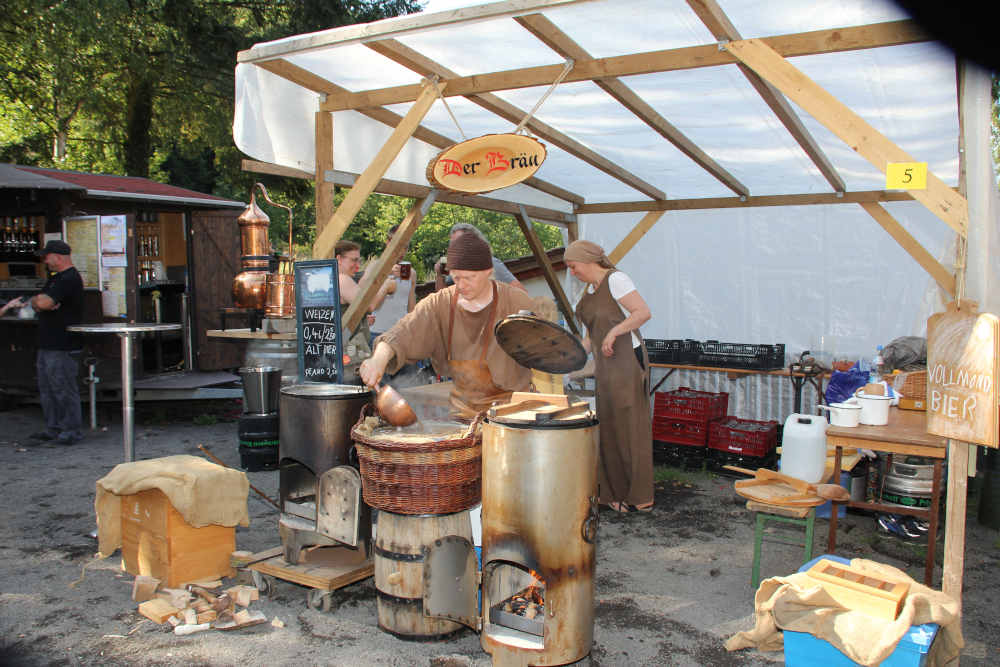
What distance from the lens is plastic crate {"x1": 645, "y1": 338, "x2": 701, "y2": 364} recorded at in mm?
7645

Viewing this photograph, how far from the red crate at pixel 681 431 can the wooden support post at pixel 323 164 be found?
3664 millimetres

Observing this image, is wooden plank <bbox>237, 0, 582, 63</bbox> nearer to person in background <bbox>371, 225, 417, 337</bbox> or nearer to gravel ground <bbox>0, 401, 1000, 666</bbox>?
person in background <bbox>371, 225, 417, 337</bbox>

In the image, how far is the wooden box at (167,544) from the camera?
→ 151 inches

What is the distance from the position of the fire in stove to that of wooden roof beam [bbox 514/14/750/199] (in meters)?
3.03

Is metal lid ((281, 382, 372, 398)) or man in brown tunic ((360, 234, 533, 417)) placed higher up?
man in brown tunic ((360, 234, 533, 417))

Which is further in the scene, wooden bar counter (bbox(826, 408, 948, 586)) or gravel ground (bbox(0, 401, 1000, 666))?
wooden bar counter (bbox(826, 408, 948, 586))

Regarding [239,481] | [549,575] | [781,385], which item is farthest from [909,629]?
[781,385]

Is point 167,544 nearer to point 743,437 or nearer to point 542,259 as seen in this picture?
point 743,437

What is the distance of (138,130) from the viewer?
→ 51.9ft

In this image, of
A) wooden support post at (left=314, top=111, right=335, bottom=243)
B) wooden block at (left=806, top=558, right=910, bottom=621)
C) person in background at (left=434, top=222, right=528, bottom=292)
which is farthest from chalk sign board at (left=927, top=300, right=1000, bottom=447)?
wooden support post at (left=314, top=111, right=335, bottom=243)

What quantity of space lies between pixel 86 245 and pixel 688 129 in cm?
711

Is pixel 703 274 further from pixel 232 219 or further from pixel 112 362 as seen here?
pixel 112 362

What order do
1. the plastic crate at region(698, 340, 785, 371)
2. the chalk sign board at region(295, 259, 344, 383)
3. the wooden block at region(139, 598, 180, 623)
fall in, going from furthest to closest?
the plastic crate at region(698, 340, 785, 371)
the chalk sign board at region(295, 259, 344, 383)
the wooden block at region(139, 598, 180, 623)

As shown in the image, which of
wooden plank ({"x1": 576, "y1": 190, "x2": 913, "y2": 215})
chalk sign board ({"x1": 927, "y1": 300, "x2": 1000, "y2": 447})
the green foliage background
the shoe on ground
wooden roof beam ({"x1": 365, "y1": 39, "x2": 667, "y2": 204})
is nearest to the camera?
chalk sign board ({"x1": 927, "y1": 300, "x2": 1000, "y2": 447})
